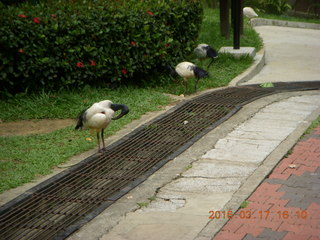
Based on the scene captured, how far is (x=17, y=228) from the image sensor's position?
5223mm

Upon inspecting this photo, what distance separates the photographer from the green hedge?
873 cm

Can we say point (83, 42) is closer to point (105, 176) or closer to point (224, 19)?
point (105, 176)

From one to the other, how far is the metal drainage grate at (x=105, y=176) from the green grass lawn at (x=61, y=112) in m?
0.32

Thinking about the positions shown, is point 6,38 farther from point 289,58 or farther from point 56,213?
point 289,58

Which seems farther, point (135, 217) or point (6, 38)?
point (6, 38)

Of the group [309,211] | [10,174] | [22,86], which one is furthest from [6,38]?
[309,211]

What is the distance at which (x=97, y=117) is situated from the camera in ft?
21.8

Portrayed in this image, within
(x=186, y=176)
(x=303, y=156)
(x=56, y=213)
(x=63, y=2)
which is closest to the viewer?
(x=56, y=213)

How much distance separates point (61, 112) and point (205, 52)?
3.58m

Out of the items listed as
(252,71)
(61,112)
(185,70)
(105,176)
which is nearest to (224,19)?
(252,71)

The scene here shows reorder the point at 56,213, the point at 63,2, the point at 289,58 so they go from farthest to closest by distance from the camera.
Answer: the point at 289,58
the point at 63,2
the point at 56,213

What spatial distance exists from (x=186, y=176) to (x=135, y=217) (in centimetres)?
114

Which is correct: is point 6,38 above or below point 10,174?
above

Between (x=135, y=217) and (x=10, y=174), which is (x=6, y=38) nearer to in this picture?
(x=10, y=174)
